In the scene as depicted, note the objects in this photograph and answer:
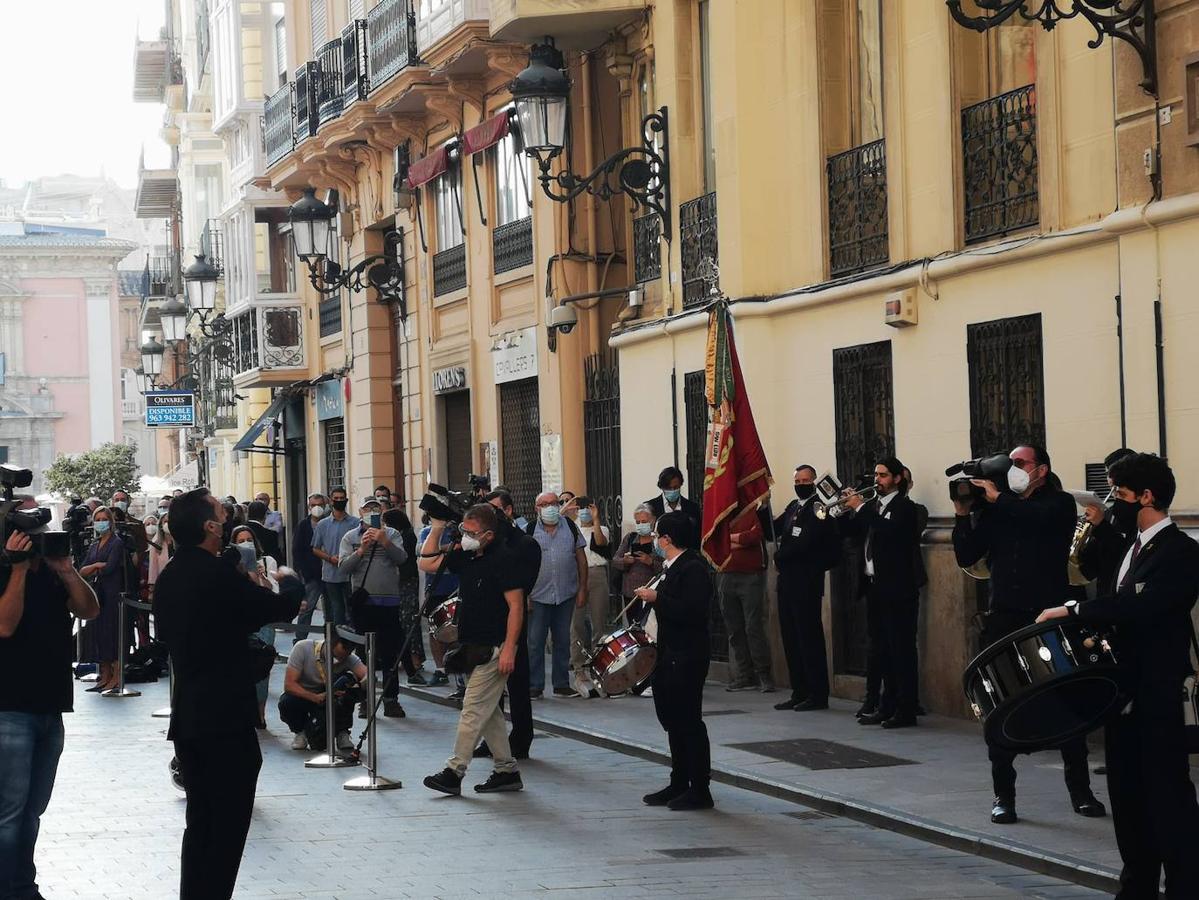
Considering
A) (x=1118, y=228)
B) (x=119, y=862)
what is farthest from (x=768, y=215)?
(x=119, y=862)

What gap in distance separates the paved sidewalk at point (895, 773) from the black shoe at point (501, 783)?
4.27 ft

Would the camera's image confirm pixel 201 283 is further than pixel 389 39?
Yes

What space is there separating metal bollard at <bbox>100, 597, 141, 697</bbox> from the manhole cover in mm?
8430

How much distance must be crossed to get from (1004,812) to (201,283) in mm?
27616

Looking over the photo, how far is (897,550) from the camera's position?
14852 mm

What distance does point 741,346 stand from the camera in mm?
18500

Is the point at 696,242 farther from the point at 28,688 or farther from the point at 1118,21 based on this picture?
the point at 28,688

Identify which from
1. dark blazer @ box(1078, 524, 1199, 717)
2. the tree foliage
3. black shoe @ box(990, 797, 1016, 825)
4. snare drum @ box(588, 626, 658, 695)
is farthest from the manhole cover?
the tree foliage

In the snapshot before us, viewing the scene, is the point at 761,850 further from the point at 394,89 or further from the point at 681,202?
the point at 394,89

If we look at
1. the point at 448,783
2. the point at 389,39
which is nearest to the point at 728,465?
the point at 448,783

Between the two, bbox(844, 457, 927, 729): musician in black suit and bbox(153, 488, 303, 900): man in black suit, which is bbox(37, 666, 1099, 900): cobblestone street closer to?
bbox(153, 488, 303, 900): man in black suit

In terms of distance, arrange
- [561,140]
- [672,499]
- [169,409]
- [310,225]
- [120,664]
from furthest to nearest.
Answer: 1. [169,409]
2. [310,225]
3. [120,664]
4. [561,140]
5. [672,499]

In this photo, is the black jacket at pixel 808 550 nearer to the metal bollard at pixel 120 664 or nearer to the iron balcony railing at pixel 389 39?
the metal bollard at pixel 120 664

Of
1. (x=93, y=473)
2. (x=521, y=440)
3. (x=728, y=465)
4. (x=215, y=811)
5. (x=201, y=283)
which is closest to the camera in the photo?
(x=215, y=811)
